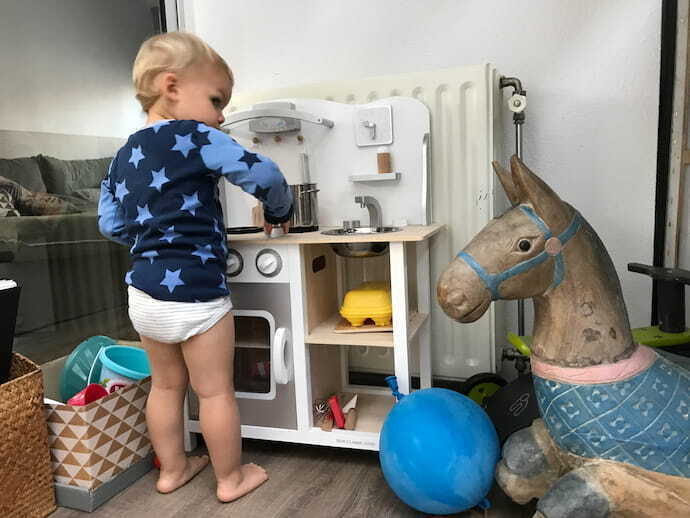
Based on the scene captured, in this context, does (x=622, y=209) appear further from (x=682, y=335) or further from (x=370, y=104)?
(x=370, y=104)

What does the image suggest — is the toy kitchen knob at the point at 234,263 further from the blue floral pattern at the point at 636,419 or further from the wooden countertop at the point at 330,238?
the blue floral pattern at the point at 636,419

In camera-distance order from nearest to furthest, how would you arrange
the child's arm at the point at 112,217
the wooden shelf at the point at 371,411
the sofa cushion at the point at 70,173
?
1. the child's arm at the point at 112,217
2. the wooden shelf at the point at 371,411
3. the sofa cushion at the point at 70,173

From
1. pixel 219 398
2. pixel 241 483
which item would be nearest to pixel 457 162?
pixel 219 398

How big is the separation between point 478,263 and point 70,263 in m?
1.32

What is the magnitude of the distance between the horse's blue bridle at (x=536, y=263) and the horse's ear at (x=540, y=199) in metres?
0.01

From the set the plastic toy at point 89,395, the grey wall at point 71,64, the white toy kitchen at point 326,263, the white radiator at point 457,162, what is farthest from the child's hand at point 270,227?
the grey wall at point 71,64

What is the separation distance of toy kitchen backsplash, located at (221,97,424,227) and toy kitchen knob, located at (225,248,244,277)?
36 cm

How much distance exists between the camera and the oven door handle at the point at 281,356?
1.29 meters

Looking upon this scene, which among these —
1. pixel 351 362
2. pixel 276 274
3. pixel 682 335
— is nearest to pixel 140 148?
pixel 276 274

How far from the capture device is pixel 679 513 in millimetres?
856

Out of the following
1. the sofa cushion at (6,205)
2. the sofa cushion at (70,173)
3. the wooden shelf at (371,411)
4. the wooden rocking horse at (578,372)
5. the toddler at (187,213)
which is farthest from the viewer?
the sofa cushion at (70,173)

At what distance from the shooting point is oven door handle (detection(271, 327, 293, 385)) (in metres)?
1.29

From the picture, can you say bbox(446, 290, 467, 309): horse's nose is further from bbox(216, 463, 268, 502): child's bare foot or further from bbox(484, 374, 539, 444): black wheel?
bbox(216, 463, 268, 502): child's bare foot

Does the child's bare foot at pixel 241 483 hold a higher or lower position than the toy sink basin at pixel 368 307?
lower
